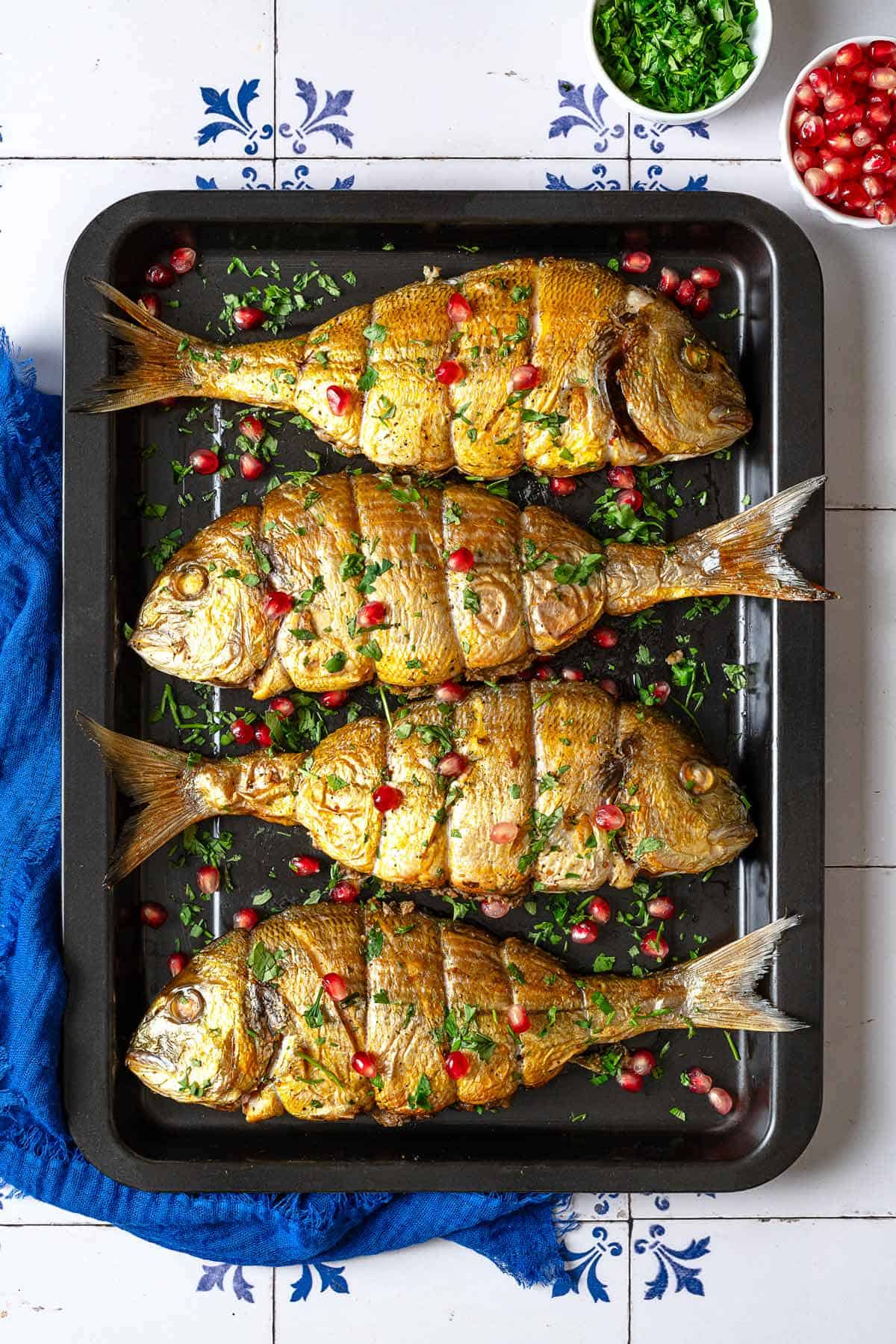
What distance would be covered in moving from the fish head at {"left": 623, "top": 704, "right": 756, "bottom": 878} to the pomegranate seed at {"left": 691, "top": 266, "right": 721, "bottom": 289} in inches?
54.8

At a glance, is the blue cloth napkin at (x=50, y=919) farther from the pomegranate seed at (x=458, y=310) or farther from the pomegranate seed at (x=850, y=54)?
the pomegranate seed at (x=850, y=54)

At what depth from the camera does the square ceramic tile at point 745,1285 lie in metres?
3.76

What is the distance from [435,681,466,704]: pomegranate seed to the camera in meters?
3.38

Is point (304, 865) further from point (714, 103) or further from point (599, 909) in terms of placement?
point (714, 103)

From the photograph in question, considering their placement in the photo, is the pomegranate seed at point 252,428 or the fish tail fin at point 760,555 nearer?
the fish tail fin at point 760,555

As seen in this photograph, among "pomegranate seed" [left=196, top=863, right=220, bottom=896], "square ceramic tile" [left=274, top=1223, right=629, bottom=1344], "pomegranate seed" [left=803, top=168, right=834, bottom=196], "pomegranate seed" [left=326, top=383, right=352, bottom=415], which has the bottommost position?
"square ceramic tile" [left=274, top=1223, right=629, bottom=1344]

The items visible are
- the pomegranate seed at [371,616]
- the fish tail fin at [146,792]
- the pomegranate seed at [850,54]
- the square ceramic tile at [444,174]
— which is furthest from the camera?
the square ceramic tile at [444,174]

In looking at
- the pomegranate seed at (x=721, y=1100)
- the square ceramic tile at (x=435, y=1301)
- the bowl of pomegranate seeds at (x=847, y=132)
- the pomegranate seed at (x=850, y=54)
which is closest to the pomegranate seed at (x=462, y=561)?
the bowl of pomegranate seeds at (x=847, y=132)

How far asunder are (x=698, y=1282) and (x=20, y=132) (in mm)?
4418

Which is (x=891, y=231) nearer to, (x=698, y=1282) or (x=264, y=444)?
(x=264, y=444)

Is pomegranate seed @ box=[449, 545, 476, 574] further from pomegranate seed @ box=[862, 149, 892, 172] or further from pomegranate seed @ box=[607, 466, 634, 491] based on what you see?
pomegranate seed @ box=[862, 149, 892, 172]

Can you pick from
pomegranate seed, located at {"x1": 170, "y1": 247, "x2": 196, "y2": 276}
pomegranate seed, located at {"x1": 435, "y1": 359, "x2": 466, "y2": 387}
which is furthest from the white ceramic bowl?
pomegranate seed, located at {"x1": 170, "y1": 247, "x2": 196, "y2": 276}

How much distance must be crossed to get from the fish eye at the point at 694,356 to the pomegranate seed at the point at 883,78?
1.01 metres

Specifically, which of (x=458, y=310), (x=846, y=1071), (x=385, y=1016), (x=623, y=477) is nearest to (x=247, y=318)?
(x=458, y=310)
